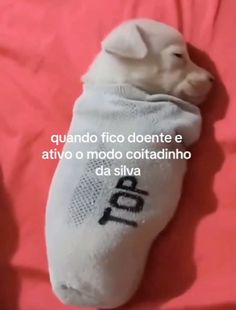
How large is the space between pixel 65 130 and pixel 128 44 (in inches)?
7.7

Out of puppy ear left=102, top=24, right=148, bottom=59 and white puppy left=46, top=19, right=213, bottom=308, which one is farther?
puppy ear left=102, top=24, right=148, bottom=59

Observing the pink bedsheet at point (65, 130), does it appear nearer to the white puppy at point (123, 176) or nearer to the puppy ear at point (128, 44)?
the white puppy at point (123, 176)

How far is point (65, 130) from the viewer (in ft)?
3.89

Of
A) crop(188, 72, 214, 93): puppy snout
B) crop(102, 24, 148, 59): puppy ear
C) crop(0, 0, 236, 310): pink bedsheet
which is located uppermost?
crop(102, 24, 148, 59): puppy ear

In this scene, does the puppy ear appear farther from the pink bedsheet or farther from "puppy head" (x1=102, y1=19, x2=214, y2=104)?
the pink bedsheet

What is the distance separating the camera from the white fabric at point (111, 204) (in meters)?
0.97

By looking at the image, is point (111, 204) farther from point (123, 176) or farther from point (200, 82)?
point (200, 82)

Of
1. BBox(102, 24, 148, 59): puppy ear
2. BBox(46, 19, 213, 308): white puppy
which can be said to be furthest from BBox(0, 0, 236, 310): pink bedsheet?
BBox(102, 24, 148, 59): puppy ear

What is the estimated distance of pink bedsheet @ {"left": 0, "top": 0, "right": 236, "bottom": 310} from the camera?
39.1 inches

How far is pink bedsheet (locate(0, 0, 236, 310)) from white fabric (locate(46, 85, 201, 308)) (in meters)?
0.04

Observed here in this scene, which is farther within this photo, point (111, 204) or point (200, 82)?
point (200, 82)

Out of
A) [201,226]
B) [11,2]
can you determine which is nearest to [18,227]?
[201,226]

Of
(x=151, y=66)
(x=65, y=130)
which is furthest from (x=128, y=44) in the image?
(x=65, y=130)

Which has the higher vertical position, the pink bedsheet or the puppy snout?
the puppy snout
